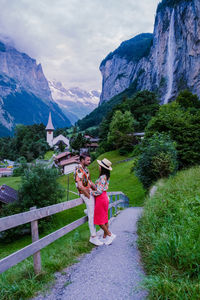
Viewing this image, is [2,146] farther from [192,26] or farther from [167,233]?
[167,233]

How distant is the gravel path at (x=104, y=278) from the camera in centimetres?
260

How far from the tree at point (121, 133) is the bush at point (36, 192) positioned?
24.3m

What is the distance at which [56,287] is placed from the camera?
2840 millimetres

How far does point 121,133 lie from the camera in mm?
43781

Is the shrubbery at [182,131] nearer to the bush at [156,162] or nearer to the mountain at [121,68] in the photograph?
the bush at [156,162]

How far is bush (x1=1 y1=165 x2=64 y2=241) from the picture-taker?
745 inches

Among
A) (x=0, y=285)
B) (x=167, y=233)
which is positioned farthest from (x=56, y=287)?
(x=167, y=233)

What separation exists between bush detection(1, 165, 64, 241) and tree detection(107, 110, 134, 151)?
79.7 feet

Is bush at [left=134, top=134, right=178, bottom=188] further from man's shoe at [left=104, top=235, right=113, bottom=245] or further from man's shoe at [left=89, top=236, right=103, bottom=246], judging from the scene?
man's shoe at [left=89, top=236, right=103, bottom=246]

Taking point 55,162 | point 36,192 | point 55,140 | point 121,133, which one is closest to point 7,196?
point 36,192

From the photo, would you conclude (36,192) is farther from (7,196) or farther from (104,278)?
(104,278)

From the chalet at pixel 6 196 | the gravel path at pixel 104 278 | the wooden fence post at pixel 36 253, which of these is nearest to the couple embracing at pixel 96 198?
the gravel path at pixel 104 278

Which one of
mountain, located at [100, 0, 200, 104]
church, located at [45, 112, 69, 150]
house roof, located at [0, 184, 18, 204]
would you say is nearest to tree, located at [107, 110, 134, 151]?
mountain, located at [100, 0, 200, 104]

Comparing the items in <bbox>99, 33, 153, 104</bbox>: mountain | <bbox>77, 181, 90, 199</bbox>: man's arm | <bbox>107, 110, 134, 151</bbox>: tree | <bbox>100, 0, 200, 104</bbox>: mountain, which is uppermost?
<bbox>99, 33, 153, 104</bbox>: mountain
